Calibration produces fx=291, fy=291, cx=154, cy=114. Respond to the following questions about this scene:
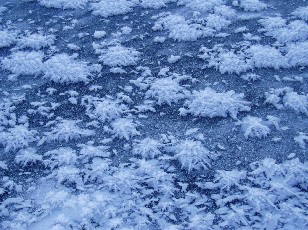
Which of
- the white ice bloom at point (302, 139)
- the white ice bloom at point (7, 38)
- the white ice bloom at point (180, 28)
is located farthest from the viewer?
the white ice bloom at point (7, 38)

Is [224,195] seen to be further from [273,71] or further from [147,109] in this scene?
[273,71]

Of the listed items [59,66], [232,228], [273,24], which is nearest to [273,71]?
[273,24]

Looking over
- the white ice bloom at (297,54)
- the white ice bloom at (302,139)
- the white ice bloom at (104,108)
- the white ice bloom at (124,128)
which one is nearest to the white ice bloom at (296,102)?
the white ice bloom at (302,139)

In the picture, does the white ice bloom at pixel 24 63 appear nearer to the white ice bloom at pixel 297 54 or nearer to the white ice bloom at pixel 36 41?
the white ice bloom at pixel 36 41

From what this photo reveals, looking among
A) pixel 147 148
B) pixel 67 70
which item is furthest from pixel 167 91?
pixel 67 70

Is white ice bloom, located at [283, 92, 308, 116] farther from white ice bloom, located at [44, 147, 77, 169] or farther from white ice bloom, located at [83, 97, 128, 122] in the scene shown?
white ice bloom, located at [44, 147, 77, 169]

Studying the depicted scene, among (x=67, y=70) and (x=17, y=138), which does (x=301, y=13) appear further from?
(x=17, y=138)
